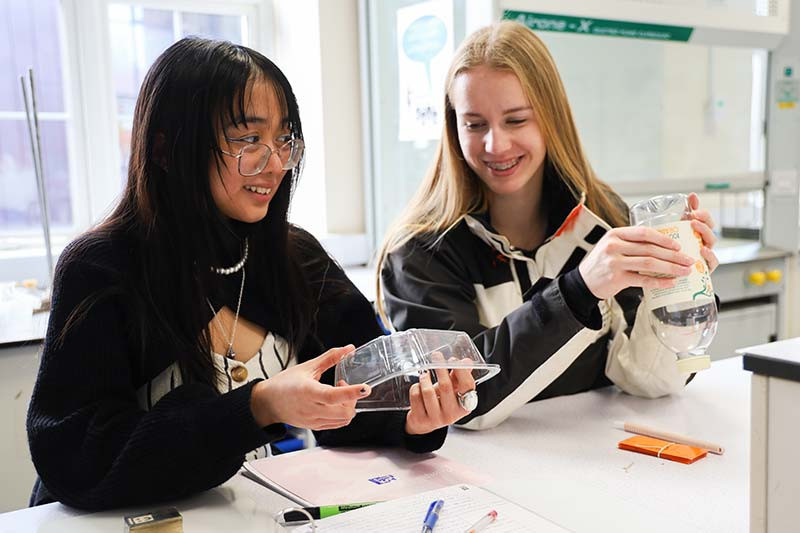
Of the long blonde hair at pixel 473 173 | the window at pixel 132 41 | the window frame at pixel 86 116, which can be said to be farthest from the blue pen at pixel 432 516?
the window at pixel 132 41

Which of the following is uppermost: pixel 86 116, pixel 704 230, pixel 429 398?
pixel 86 116

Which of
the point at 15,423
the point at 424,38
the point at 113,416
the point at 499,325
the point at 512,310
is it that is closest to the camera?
the point at 113,416

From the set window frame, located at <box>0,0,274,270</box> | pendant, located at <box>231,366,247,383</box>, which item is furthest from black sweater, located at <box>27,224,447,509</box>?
window frame, located at <box>0,0,274,270</box>

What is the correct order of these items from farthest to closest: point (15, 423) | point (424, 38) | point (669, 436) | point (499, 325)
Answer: point (424, 38) < point (15, 423) < point (499, 325) < point (669, 436)

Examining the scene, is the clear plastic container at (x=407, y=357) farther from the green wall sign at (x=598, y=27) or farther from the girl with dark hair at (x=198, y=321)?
the green wall sign at (x=598, y=27)

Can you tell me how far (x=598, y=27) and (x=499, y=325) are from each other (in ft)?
5.30

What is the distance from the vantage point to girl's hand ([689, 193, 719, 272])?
1166 mm

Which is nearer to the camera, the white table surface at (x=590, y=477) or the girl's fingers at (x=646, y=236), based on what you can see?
the white table surface at (x=590, y=477)

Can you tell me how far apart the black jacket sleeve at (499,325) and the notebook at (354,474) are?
202 millimetres

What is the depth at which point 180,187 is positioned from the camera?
1.16m

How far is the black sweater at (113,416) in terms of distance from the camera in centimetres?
100

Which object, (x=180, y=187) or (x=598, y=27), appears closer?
(x=180, y=187)

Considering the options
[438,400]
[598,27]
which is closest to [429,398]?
[438,400]

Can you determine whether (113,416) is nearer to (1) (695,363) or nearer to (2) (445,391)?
(2) (445,391)
